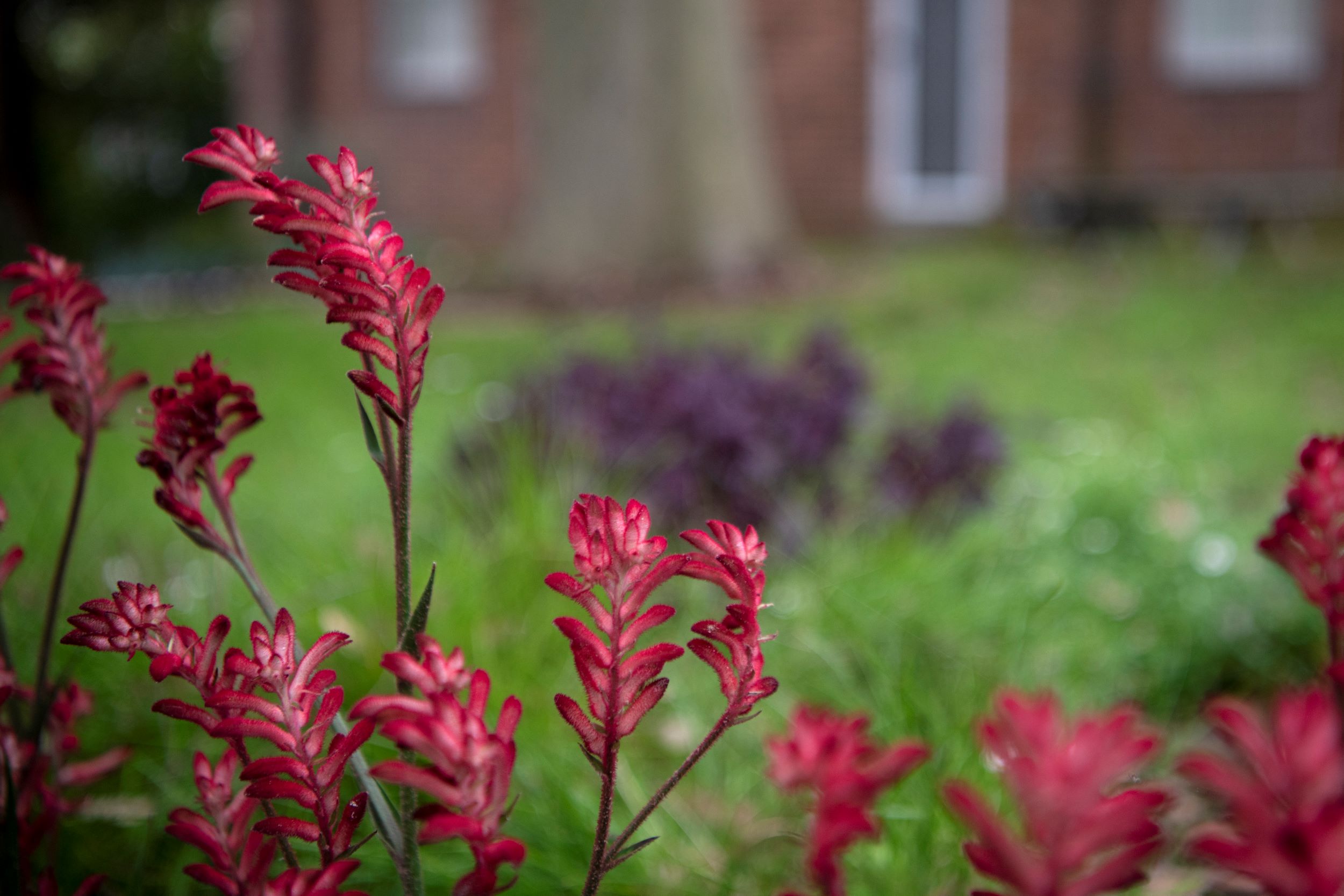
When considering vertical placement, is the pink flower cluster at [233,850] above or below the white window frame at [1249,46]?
below

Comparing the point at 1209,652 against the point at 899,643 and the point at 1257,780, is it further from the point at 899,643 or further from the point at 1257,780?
the point at 1257,780

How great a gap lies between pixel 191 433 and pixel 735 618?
1.46 feet

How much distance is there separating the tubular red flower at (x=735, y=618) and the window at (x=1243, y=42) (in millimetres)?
12785

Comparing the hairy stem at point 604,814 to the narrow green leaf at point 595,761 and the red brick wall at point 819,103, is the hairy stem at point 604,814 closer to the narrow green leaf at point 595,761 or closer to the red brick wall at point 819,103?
the narrow green leaf at point 595,761

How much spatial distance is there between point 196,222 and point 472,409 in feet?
41.2

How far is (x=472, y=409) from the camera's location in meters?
4.98

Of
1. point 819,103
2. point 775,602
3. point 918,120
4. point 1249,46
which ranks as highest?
point 1249,46

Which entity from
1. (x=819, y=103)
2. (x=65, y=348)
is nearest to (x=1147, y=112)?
(x=819, y=103)

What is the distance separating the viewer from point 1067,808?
0.49 meters

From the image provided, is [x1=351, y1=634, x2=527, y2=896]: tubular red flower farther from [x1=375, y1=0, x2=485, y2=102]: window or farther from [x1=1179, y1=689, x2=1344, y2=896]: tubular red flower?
[x1=375, y1=0, x2=485, y2=102]: window

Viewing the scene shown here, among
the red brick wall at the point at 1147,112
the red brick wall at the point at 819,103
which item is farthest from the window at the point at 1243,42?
the red brick wall at the point at 819,103

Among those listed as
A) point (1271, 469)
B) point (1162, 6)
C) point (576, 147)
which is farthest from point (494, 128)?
point (1271, 469)

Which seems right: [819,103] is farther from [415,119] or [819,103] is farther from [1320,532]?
[1320,532]

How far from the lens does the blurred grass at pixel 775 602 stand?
61.4 inches
